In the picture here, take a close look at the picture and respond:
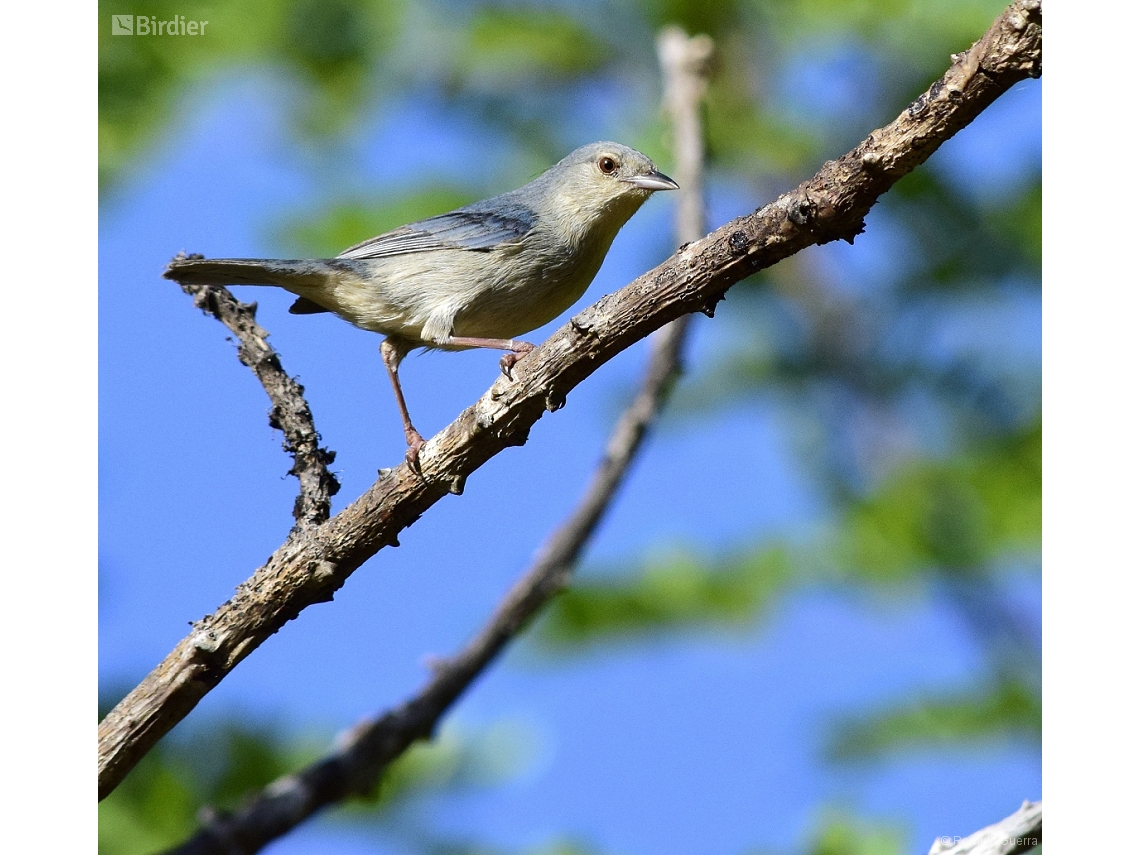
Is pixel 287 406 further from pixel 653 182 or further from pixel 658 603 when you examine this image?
pixel 658 603

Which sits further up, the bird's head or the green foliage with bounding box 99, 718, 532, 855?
the bird's head

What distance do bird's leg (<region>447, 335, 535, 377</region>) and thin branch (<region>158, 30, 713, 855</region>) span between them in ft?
3.80

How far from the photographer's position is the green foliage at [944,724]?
5.05 metres

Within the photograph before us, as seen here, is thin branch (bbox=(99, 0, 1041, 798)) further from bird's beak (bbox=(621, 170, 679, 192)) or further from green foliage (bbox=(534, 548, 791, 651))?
green foliage (bbox=(534, 548, 791, 651))

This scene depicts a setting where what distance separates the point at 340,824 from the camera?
5.01m

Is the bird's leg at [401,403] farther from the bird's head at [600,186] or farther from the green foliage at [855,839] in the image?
the green foliage at [855,839]

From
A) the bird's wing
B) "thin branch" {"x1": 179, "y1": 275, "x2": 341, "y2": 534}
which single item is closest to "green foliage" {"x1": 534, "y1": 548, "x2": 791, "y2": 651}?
the bird's wing

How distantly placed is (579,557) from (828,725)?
1523 millimetres

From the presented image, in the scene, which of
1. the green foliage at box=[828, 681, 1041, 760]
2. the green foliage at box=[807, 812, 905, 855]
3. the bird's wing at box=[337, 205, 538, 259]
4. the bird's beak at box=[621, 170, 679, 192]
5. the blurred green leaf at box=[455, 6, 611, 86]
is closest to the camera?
the green foliage at box=[807, 812, 905, 855]

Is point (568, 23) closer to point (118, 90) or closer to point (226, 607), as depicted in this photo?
point (118, 90)

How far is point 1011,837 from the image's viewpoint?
262cm

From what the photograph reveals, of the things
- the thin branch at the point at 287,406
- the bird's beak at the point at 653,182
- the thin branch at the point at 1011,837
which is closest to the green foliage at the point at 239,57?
the thin branch at the point at 287,406

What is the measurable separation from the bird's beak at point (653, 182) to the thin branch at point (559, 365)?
2.02 meters

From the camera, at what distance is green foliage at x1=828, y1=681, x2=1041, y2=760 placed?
5.05 m
